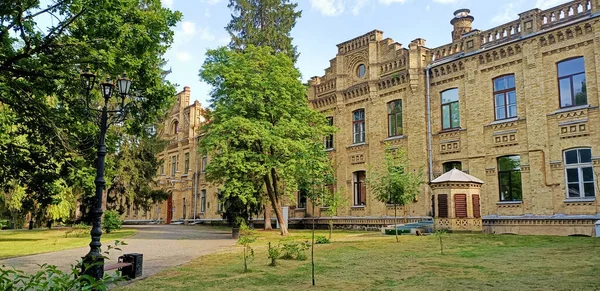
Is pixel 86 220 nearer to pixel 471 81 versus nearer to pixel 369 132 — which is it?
pixel 369 132

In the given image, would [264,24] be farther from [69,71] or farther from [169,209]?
[69,71]

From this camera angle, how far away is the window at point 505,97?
21.0 meters

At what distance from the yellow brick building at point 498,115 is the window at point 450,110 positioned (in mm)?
50

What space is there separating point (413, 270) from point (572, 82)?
1379cm

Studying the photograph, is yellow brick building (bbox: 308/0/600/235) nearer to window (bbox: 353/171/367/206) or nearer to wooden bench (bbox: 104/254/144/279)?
window (bbox: 353/171/367/206)

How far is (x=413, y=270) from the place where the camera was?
391 inches

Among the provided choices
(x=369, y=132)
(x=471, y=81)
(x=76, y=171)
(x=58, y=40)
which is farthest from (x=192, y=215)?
(x=58, y=40)

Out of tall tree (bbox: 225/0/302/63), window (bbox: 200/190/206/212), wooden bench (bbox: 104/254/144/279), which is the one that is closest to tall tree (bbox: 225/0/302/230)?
tall tree (bbox: 225/0/302/63)

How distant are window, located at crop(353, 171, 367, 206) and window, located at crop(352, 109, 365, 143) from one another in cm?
201

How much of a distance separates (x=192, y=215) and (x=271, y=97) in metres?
23.2

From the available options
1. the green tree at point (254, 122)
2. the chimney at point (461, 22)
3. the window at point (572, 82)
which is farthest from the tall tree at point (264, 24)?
the window at point (572, 82)

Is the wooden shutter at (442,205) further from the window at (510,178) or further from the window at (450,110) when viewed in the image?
the window at (450,110)

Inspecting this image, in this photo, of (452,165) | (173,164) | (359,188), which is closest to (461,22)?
(452,165)

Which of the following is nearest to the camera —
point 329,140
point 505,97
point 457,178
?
point 457,178
